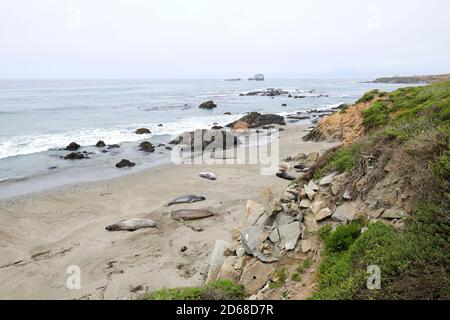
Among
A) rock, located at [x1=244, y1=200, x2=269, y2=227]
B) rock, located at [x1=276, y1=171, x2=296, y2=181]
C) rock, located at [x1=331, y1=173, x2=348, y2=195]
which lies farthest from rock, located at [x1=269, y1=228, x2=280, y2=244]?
rock, located at [x1=276, y1=171, x2=296, y2=181]

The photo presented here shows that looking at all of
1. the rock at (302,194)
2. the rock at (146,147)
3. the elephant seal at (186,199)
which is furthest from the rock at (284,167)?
the rock at (146,147)

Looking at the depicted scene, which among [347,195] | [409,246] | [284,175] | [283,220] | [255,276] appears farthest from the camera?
[284,175]

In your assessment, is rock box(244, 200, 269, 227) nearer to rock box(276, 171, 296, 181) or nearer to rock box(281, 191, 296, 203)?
rock box(281, 191, 296, 203)

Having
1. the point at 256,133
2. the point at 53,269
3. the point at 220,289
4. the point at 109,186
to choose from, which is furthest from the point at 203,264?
the point at 256,133

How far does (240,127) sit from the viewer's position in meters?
39.2

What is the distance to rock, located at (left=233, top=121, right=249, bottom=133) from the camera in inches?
1508

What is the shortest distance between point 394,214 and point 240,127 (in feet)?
107

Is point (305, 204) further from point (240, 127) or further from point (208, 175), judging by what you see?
point (240, 127)

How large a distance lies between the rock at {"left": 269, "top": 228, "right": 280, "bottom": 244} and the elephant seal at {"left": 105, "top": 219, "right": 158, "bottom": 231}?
5826 mm

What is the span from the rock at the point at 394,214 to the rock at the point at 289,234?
2118mm

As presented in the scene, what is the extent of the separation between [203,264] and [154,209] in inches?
221

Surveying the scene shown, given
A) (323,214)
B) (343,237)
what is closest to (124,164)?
(323,214)

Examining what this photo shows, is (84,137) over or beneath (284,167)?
beneath

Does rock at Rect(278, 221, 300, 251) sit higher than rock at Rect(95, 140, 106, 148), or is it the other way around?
rock at Rect(278, 221, 300, 251)
